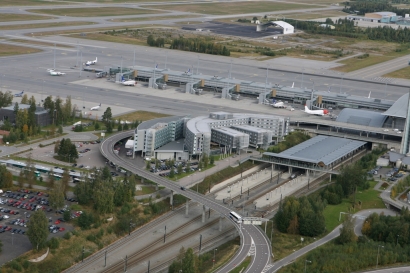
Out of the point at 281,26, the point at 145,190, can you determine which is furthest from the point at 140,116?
the point at 281,26

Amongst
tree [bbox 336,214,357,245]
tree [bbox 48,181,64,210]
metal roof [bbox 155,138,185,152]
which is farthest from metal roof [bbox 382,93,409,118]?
tree [bbox 48,181,64,210]

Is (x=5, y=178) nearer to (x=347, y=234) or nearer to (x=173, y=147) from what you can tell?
(x=173, y=147)

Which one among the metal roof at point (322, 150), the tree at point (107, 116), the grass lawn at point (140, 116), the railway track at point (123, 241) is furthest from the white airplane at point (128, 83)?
the railway track at point (123, 241)

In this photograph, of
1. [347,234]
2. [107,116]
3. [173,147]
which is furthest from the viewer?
[107,116]

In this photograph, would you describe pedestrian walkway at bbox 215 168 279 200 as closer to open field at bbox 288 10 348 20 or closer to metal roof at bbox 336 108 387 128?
metal roof at bbox 336 108 387 128

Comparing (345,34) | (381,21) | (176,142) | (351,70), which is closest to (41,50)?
(351,70)

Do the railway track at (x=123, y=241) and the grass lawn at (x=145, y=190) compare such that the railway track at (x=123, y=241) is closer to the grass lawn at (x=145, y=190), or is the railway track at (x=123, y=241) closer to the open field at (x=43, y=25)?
the grass lawn at (x=145, y=190)
